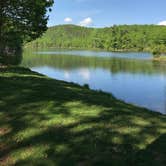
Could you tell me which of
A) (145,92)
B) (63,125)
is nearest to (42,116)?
(63,125)

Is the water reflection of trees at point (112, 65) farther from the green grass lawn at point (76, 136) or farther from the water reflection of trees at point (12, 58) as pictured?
A: the green grass lawn at point (76, 136)

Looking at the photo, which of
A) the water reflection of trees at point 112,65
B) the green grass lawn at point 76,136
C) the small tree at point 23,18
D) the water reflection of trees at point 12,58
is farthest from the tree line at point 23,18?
the water reflection of trees at point 112,65

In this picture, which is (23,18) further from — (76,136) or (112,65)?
(112,65)

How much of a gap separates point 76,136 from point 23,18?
2329cm

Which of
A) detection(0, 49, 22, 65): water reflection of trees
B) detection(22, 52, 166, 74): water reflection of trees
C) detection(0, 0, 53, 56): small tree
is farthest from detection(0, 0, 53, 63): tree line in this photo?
detection(22, 52, 166, 74): water reflection of trees

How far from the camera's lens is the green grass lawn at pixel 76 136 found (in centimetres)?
809

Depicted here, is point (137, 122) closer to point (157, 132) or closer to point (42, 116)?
point (157, 132)

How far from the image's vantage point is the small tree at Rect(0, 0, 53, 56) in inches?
1152

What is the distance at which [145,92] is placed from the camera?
1433 inches

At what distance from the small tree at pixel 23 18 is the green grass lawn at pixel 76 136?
1758 cm

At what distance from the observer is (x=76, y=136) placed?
9.46 m

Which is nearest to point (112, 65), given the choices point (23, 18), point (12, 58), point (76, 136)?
point (12, 58)

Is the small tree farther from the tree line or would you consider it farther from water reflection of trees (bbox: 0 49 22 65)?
water reflection of trees (bbox: 0 49 22 65)

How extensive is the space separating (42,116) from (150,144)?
400cm
